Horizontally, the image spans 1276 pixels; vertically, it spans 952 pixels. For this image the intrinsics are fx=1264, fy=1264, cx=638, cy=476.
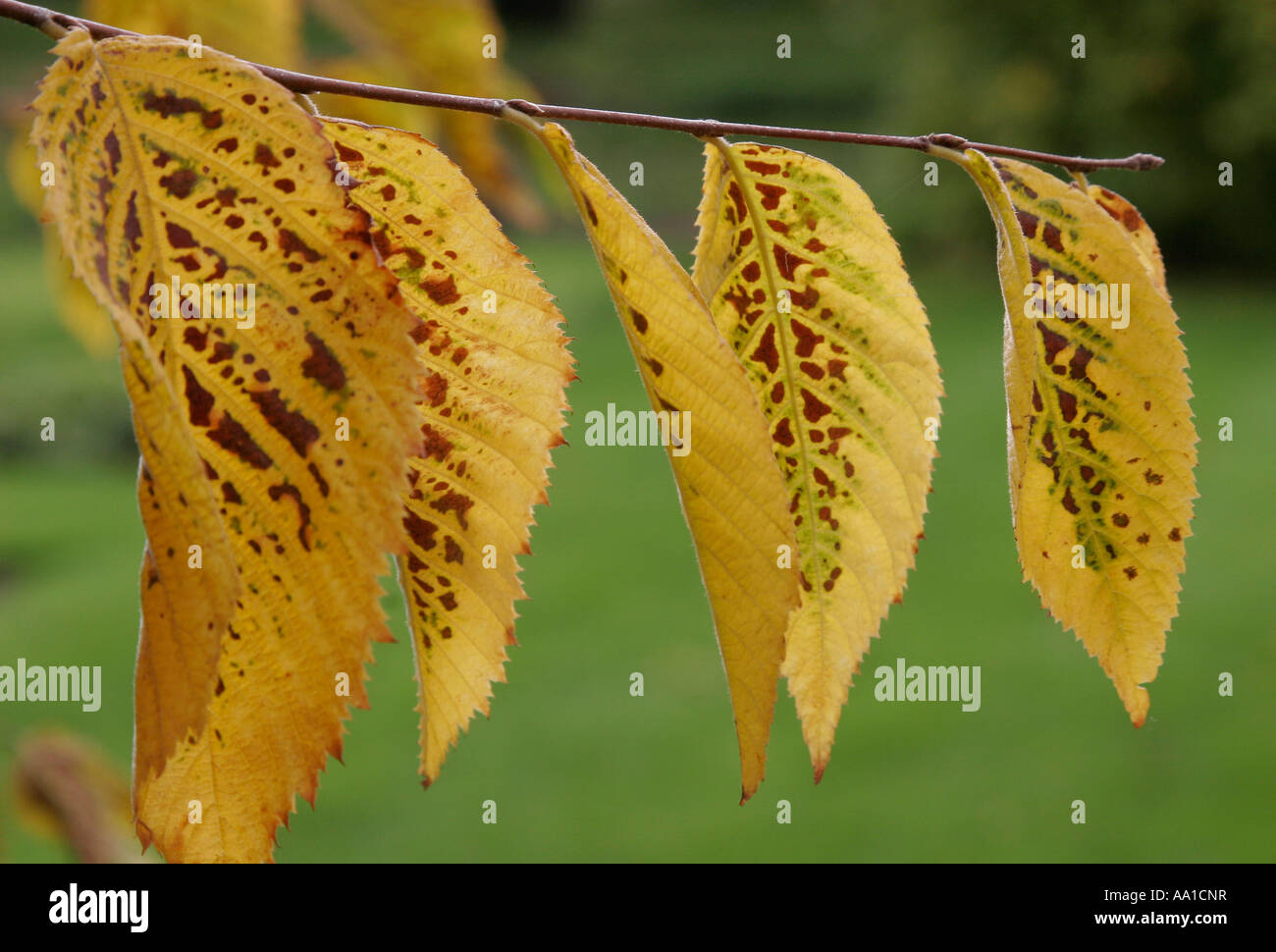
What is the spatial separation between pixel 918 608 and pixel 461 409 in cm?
597

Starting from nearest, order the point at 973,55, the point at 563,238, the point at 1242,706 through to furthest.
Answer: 1. the point at 1242,706
2. the point at 973,55
3. the point at 563,238

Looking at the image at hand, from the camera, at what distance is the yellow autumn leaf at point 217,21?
105cm

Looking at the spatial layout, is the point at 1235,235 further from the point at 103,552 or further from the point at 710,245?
the point at 710,245

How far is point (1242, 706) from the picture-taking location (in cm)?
516

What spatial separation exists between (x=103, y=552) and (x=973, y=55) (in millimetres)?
9017

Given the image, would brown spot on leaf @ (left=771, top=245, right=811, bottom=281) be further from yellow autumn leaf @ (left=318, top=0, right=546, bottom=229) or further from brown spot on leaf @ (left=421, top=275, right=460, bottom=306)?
yellow autumn leaf @ (left=318, top=0, right=546, bottom=229)

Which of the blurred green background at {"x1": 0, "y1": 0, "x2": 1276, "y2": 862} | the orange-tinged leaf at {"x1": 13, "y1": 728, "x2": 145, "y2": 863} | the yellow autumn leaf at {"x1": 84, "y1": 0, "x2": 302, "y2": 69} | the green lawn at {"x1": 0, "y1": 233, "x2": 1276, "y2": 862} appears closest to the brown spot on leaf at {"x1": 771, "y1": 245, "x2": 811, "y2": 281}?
the blurred green background at {"x1": 0, "y1": 0, "x2": 1276, "y2": 862}

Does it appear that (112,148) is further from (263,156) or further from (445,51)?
(445,51)

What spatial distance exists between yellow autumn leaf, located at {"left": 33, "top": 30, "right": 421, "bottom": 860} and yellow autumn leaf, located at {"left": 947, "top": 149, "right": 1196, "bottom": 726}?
0.32 meters

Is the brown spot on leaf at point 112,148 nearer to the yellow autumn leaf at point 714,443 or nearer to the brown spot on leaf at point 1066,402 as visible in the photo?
the yellow autumn leaf at point 714,443

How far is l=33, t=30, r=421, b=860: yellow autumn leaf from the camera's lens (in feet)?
1.42

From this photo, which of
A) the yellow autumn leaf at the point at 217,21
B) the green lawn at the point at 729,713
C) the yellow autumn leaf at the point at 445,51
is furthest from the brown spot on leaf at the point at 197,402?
the green lawn at the point at 729,713

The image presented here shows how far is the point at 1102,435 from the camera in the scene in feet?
2.08
